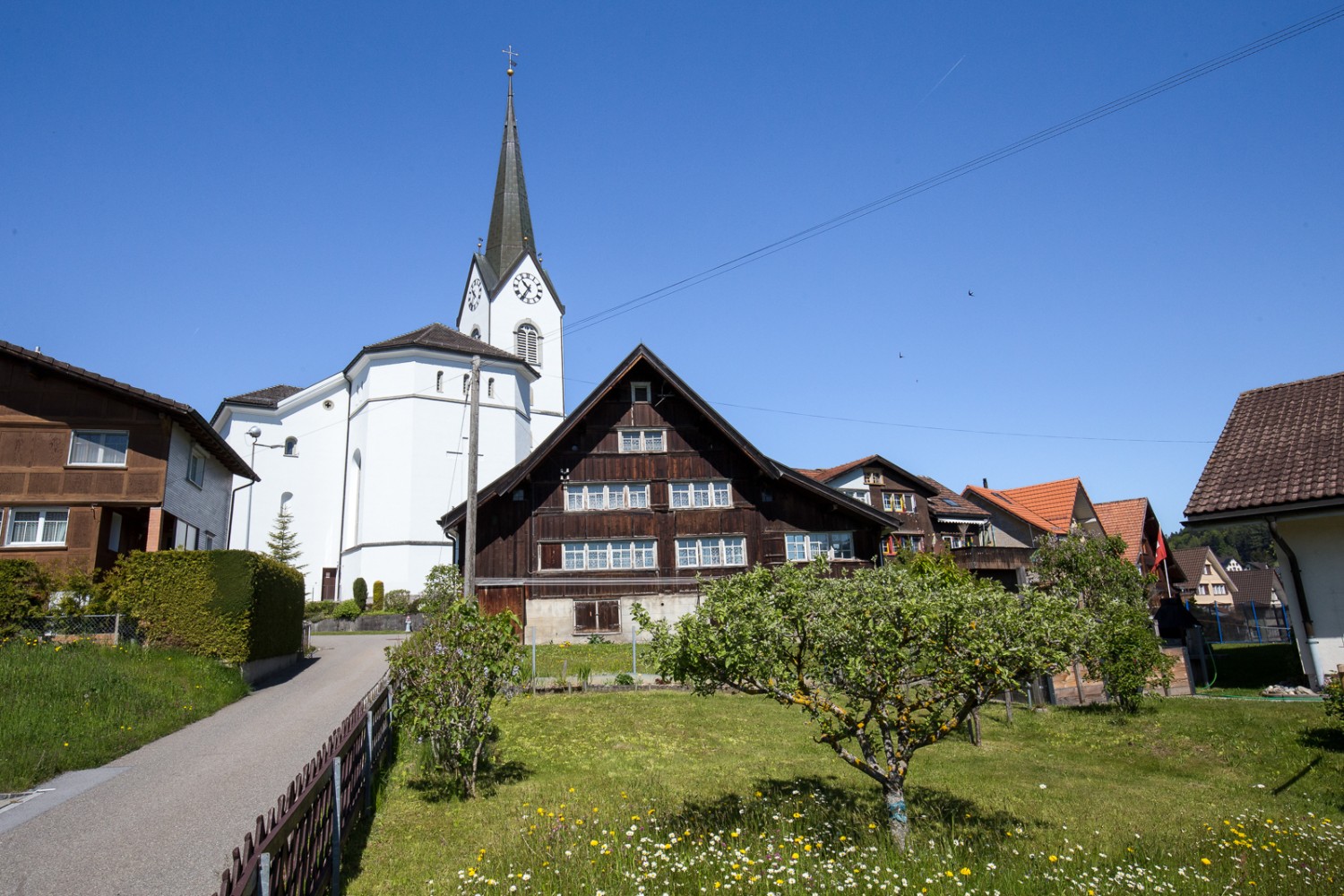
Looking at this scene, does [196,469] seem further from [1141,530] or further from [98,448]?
[1141,530]

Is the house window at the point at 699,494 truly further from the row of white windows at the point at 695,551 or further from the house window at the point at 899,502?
the house window at the point at 899,502

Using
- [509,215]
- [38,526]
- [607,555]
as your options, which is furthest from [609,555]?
[509,215]

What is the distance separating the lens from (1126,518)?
4872cm

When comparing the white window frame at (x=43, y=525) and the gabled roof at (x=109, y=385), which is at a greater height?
the gabled roof at (x=109, y=385)

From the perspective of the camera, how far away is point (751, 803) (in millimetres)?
9539

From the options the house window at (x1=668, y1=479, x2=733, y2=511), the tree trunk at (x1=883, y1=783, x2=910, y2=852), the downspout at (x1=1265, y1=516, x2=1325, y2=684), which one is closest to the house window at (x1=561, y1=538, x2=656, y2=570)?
the house window at (x1=668, y1=479, x2=733, y2=511)

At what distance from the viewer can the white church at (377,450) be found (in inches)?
1790

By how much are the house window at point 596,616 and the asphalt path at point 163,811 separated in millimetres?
14753

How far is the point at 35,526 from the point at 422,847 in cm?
1876

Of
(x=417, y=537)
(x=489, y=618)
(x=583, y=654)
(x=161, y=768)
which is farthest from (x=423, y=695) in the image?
(x=417, y=537)

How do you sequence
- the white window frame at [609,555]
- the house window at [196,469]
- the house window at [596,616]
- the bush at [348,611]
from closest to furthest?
the house window at [196,469], the house window at [596,616], the white window frame at [609,555], the bush at [348,611]

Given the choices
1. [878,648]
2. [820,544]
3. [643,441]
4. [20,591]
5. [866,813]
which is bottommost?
[866,813]

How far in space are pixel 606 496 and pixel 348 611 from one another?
1590 cm

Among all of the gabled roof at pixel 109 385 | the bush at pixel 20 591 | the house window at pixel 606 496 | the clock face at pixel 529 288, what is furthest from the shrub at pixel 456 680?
the clock face at pixel 529 288
